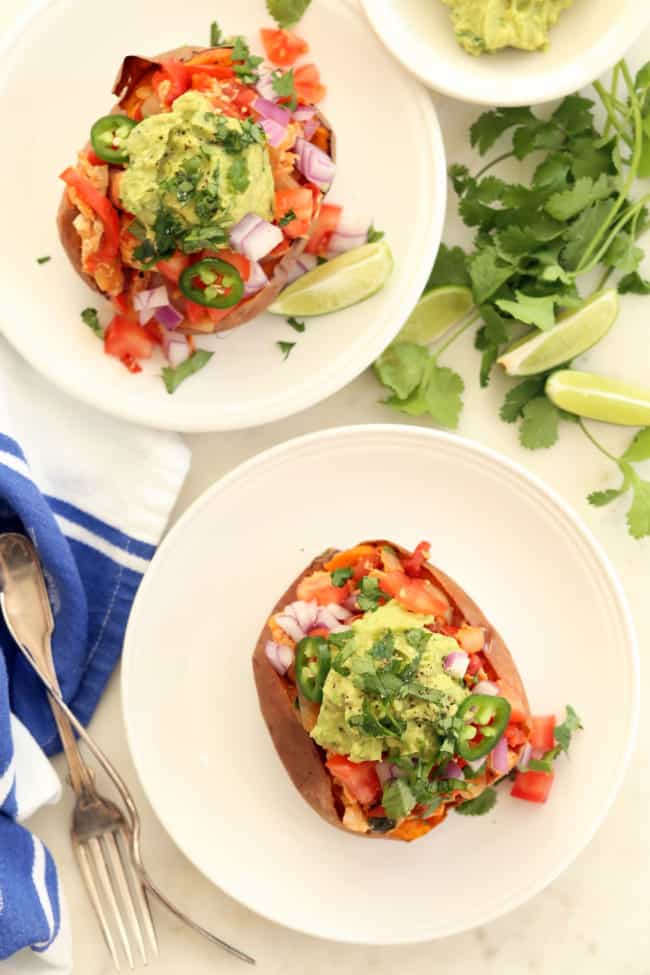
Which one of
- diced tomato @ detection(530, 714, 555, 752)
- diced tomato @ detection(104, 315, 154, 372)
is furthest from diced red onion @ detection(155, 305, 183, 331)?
diced tomato @ detection(530, 714, 555, 752)

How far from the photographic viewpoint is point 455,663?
225cm

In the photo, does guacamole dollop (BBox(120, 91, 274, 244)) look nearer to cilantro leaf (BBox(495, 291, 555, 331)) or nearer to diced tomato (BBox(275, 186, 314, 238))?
diced tomato (BBox(275, 186, 314, 238))

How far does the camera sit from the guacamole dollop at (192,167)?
2232 mm

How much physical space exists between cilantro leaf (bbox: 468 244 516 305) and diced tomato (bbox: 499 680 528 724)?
91 cm

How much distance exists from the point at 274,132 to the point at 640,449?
1.13 metres

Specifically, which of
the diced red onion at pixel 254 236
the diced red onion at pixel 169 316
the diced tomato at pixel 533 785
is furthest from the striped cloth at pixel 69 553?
the diced tomato at pixel 533 785

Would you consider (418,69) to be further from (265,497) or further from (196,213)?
(265,497)

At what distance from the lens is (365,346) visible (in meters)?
2.61

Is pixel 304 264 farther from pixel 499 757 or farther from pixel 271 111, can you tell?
pixel 499 757

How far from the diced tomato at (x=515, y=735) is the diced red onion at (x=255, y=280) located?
41.9 inches

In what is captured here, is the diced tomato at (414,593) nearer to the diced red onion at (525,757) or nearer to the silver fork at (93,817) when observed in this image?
the diced red onion at (525,757)

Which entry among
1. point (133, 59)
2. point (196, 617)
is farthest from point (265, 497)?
point (133, 59)

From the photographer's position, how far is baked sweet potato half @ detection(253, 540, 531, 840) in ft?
7.26

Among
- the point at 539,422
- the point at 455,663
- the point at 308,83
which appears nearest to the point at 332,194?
the point at 308,83
